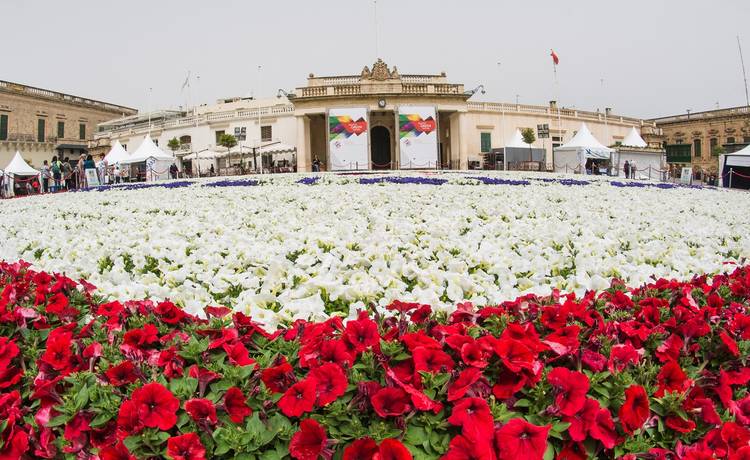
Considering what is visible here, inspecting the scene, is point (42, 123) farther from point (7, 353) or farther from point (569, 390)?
point (569, 390)

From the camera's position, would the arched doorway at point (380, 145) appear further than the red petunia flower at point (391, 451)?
Yes

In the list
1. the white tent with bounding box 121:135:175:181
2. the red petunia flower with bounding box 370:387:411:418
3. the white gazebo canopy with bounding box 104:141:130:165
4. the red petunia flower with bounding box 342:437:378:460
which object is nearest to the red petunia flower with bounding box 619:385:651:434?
the red petunia flower with bounding box 370:387:411:418

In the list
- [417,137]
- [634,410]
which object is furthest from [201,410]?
[417,137]

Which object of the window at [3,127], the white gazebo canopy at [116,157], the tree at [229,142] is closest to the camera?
the white gazebo canopy at [116,157]

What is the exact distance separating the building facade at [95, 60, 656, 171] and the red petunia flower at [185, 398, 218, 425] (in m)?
36.9

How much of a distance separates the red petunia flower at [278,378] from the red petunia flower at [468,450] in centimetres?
60

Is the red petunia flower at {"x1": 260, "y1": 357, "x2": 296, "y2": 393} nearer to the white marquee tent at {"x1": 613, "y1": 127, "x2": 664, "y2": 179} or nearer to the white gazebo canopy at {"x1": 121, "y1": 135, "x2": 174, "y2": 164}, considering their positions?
the white gazebo canopy at {"x1": 121, "y1": 135, "x2": 174, "y2": 164}

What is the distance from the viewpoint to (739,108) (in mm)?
60531

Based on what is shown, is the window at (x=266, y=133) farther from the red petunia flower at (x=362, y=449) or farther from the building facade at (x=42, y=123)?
the red petunia flower at (x=362, y=449)

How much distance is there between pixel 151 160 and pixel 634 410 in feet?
109

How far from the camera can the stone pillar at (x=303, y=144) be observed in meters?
41.4

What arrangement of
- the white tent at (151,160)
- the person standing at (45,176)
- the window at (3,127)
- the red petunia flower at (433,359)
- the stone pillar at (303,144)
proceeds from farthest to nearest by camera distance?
the window at (3,127), the stone pillar at (303,144), the white tent at (151,160), the person standing at (45,176), the red petunia flower at (433,359)

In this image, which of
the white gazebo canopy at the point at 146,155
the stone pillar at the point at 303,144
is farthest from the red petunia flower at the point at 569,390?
the stone pillar at the point at 303,144

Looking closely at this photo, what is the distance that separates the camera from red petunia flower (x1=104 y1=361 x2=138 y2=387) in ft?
6.17
